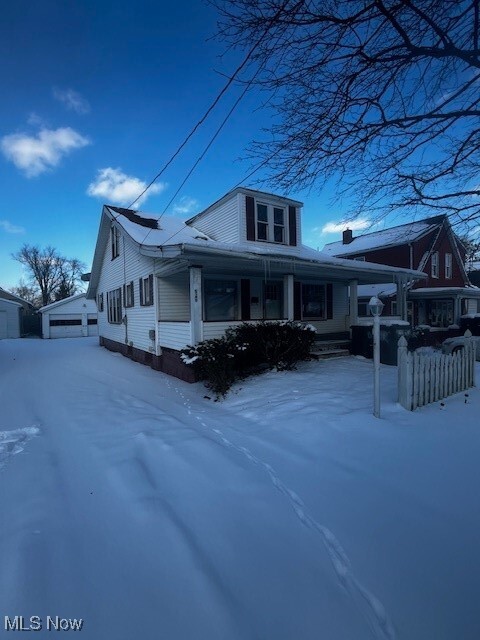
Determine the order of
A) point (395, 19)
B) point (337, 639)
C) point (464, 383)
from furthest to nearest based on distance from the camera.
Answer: point (464, 383) < point (395, 19) < point (337, 639)

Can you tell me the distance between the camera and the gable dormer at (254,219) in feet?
38.7

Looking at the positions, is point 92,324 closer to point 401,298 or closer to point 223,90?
point 401,298

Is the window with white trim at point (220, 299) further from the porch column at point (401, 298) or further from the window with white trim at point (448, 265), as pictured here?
the window with white trim at point (448, 265)

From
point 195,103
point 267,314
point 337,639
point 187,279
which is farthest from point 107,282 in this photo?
point 337,639

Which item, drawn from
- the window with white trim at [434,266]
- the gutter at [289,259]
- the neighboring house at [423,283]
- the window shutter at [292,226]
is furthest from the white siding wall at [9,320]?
the window with white trim at [434,266]

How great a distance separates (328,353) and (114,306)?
10.7 meters

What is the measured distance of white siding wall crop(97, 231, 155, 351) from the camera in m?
10.8

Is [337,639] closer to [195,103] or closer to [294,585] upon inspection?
[294,585]

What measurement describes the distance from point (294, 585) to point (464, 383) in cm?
604

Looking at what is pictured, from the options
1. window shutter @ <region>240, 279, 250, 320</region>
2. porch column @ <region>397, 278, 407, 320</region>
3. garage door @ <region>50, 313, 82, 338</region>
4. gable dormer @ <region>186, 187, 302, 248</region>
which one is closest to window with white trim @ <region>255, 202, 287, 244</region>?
gable dormer @ <region>186, 187, 302, 248</region>

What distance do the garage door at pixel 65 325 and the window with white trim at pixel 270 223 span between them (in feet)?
75.3

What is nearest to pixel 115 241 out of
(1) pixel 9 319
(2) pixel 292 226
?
(2) pixel 292 226

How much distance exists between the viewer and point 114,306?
15.5 m

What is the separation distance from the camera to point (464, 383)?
6230 mm
